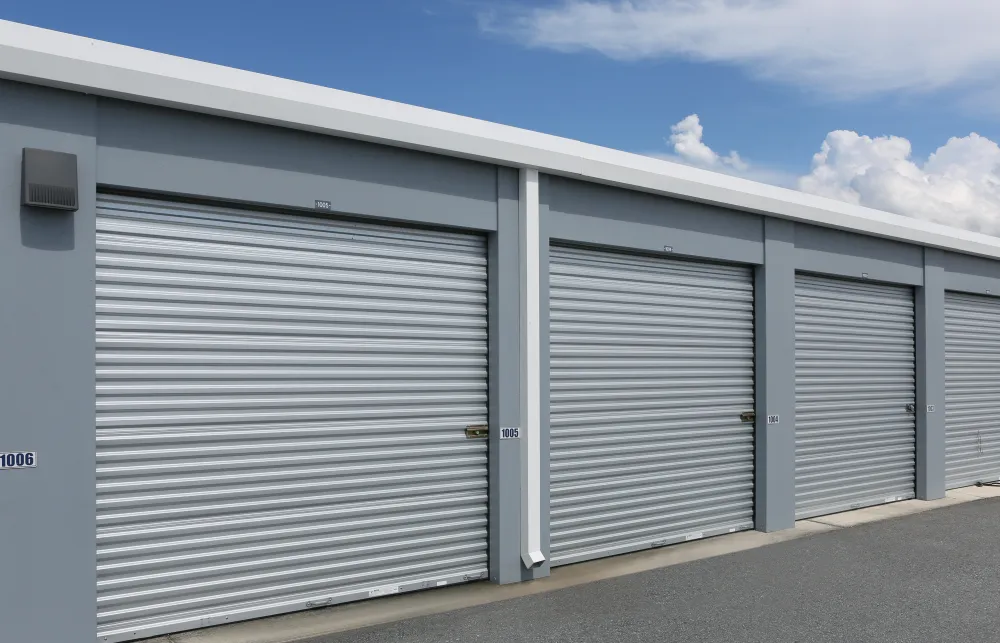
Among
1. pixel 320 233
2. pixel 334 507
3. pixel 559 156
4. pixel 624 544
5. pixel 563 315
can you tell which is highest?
pixel 559 156

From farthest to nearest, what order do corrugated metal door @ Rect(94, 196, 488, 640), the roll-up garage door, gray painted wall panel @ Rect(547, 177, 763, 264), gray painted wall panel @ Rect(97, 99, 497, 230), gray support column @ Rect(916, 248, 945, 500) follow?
gray support column @ Rect(916, 248, 945, 500)
the roll-up garage door
gray painted wall panel @ Rect(547, 177, 763, 264)
corrugated metal door @ Rect(94, 196, 488, 640)
gray painted wall panel @ Rect(97, 99, 497, 230)

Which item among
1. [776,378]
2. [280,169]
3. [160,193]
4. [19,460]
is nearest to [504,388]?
[280,169]

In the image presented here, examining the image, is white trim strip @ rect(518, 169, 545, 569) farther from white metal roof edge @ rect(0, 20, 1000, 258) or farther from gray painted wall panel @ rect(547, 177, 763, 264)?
white metal roof edge @ rect(0, 20, 1000, 258)

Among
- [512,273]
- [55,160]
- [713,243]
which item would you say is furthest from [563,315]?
[55,160]

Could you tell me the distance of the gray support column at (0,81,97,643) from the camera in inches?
207

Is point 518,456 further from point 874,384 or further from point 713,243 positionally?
point 874,384

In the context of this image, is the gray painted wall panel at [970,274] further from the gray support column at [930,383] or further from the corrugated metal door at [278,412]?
the corrugated metal door at [278,412]

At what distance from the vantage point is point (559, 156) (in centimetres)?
778

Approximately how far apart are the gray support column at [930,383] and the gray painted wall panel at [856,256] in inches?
12.1

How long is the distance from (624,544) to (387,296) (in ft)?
12.0

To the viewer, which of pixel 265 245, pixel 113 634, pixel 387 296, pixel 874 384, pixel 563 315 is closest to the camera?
pixel 113 634

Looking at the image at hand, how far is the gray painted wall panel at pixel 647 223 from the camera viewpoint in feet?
26.4

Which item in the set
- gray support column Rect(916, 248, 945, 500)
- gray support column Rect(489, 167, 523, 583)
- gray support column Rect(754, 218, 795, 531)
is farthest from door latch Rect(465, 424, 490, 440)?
gray support column Rect(916, 248, 945, 500)

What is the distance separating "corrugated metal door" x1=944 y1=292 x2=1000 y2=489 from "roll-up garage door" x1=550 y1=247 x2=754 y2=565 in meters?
5.04
